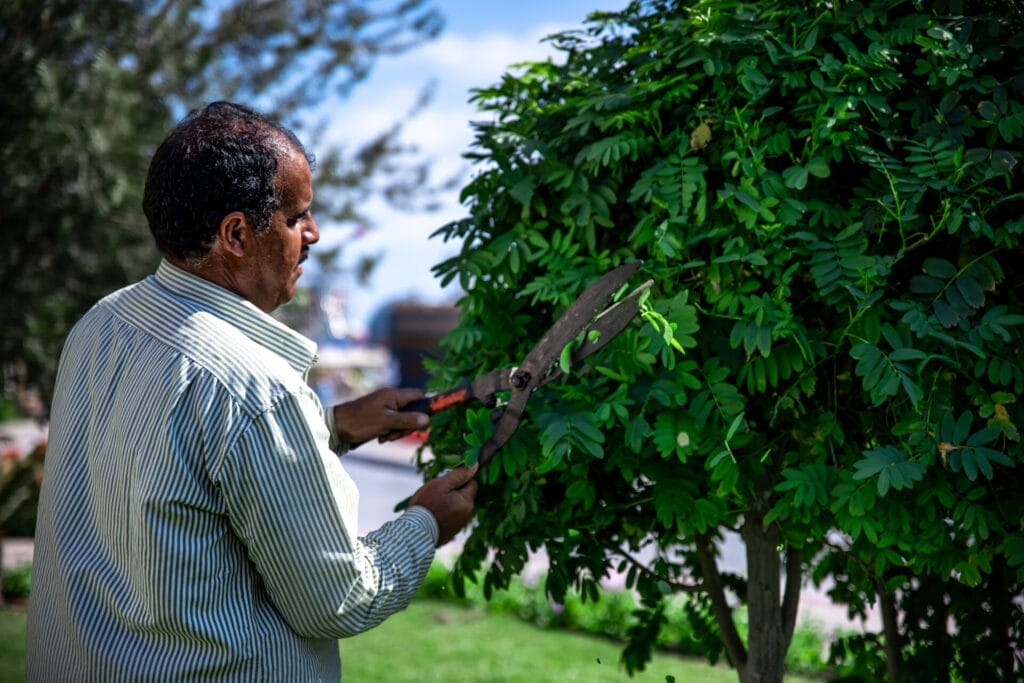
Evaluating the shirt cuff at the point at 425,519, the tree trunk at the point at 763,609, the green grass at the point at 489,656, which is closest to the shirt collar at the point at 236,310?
the shirt cuff at the point at 425,519

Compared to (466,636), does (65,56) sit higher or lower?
higher

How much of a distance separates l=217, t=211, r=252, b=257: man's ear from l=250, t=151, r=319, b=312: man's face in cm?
3

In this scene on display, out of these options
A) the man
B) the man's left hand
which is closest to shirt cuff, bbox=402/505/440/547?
the man

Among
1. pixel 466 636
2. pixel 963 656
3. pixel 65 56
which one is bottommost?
pixel 466 636

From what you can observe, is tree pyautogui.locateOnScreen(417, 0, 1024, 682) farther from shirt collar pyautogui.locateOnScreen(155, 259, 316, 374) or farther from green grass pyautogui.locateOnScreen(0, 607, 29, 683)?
green grass pyautogui.locateOnScreen(0, 607, 29, 683)

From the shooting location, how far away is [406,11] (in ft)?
28.7

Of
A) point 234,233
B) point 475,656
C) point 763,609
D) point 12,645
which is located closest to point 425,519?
point 234,233

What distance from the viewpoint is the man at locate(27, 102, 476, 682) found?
5.40 feet

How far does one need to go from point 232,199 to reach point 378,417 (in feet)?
2.29

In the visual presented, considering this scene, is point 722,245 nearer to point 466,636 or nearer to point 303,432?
point 303,432

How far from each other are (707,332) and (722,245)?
203mm

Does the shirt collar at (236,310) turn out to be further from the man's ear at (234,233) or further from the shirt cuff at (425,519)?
the shirt cuff at (425,519)

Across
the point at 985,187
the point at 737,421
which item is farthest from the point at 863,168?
the point at 737,421

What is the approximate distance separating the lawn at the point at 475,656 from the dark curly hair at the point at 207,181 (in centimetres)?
317
